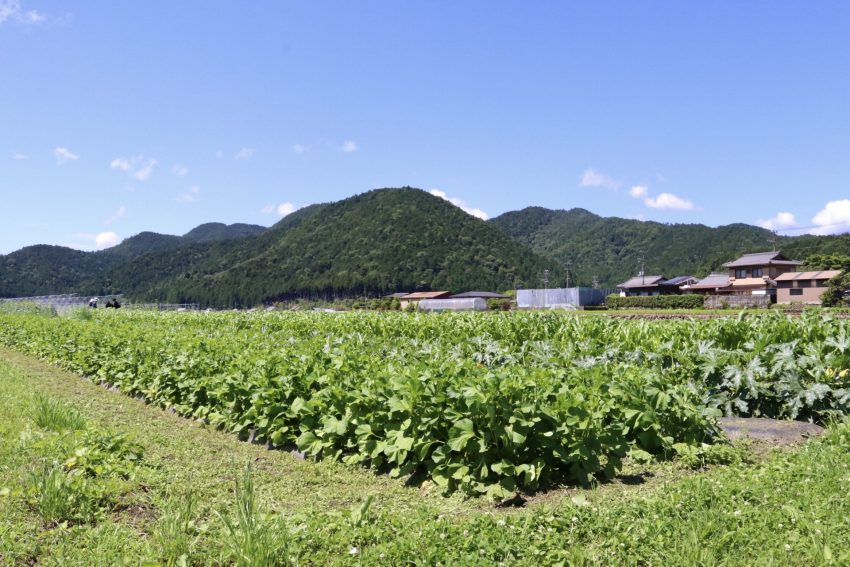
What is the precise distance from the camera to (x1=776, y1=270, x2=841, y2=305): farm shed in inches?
2335

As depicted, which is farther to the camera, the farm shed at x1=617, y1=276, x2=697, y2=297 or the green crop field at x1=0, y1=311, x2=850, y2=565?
the farm shed at x1=617, y1=276, x2=697, y2=297

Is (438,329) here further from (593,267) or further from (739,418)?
(593,267)

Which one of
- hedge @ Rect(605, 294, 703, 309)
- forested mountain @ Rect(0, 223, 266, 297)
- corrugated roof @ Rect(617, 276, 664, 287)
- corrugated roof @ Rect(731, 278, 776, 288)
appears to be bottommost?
hedge @ Rect(605, 294, 703, 309)

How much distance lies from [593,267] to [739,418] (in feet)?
494

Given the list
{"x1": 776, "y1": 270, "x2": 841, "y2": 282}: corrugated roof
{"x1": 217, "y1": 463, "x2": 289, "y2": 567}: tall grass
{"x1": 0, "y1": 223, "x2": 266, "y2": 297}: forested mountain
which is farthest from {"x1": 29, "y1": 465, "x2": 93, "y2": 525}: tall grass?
{"x1": 0, "y1": 223, "x2": 266, "y2": 297}: forested mountain

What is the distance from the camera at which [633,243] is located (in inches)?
5906

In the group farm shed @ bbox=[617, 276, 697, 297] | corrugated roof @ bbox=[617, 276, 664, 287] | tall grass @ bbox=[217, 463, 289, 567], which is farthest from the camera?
corrugated roof @ bbox=[617, 276, 664, 287]

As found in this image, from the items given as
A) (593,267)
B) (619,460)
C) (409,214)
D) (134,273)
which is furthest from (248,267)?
(619,460)

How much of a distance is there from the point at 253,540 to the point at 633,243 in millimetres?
157990

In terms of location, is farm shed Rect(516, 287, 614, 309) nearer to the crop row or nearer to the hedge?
the hedge

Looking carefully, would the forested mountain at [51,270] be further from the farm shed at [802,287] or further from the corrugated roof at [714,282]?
the farm shed at [802,287]

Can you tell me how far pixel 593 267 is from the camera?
150m

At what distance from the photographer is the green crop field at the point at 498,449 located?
10.1 feet

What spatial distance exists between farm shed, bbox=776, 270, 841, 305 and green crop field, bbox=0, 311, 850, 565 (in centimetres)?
6239
